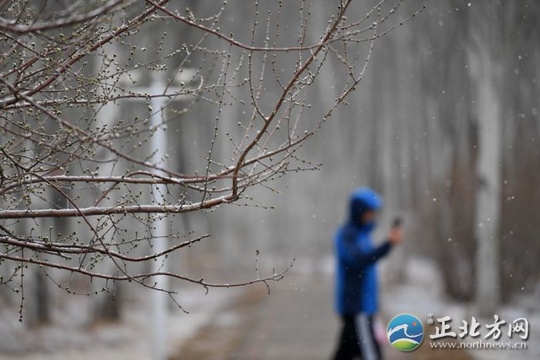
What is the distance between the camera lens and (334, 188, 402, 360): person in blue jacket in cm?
880

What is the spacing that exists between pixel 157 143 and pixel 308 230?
3828 cm

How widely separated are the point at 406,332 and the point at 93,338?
10.6 m

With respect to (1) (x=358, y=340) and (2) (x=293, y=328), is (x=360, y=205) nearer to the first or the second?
(1) (x=358, y=340)

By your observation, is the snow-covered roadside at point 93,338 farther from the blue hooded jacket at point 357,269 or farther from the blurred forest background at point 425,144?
the blue hooded jacket at point 357,269

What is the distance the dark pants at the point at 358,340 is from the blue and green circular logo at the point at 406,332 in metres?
0.24

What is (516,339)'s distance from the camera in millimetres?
10672

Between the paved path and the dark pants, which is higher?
the paved path

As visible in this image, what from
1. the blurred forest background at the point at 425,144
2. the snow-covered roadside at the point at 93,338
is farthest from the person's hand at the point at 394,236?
the snow-covered roadside at the point at 93,338

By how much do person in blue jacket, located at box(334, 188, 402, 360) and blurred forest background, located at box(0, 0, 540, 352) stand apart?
94 centimetres

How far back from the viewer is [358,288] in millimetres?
8852

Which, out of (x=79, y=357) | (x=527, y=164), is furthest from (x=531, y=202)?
(x=79, y=357)

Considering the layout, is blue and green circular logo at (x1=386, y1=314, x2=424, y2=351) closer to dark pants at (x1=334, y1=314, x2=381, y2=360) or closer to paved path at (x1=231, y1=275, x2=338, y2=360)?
dark pants at (x1=334, y1=314, x2=381, y2=360)

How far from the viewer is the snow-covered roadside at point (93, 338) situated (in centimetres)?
1595

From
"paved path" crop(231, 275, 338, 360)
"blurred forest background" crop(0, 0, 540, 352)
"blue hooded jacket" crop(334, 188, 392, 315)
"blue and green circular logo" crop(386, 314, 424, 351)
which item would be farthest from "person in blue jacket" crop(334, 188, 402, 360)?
"paved path" crop(231, 275, 338, 360)
